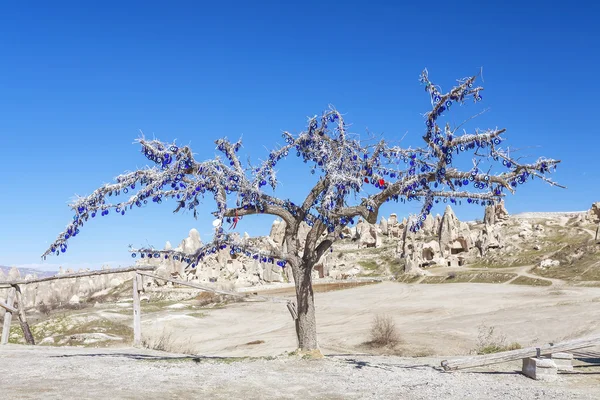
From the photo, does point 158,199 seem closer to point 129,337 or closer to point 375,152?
A: point 375,152

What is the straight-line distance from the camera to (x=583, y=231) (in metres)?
72.8

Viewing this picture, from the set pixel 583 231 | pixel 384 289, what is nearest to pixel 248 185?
pixel 384 289

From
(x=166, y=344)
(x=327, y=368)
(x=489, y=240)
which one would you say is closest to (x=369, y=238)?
(x=489, y=240)

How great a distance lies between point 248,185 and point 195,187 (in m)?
1.24

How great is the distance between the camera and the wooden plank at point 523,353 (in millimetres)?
11383

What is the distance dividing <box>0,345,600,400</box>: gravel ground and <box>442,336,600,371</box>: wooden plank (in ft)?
0.84

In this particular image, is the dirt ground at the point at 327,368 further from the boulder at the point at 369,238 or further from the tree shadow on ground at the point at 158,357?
the boulder at the point at 369,238

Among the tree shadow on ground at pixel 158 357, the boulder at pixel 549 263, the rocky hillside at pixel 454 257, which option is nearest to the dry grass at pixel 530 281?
the rocky hillside at pixel 454 257

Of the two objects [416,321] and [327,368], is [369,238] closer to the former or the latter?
[416,321]

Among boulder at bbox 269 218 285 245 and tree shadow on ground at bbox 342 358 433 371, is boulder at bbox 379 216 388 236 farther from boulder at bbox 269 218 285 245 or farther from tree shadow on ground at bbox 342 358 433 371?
tree shadow on ground at bbox 342 358 433 371

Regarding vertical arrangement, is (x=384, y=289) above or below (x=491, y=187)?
below

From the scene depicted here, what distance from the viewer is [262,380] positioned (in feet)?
36.0

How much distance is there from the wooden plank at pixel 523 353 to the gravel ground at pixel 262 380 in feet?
0.84

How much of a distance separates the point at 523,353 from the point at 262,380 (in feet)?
18.2
